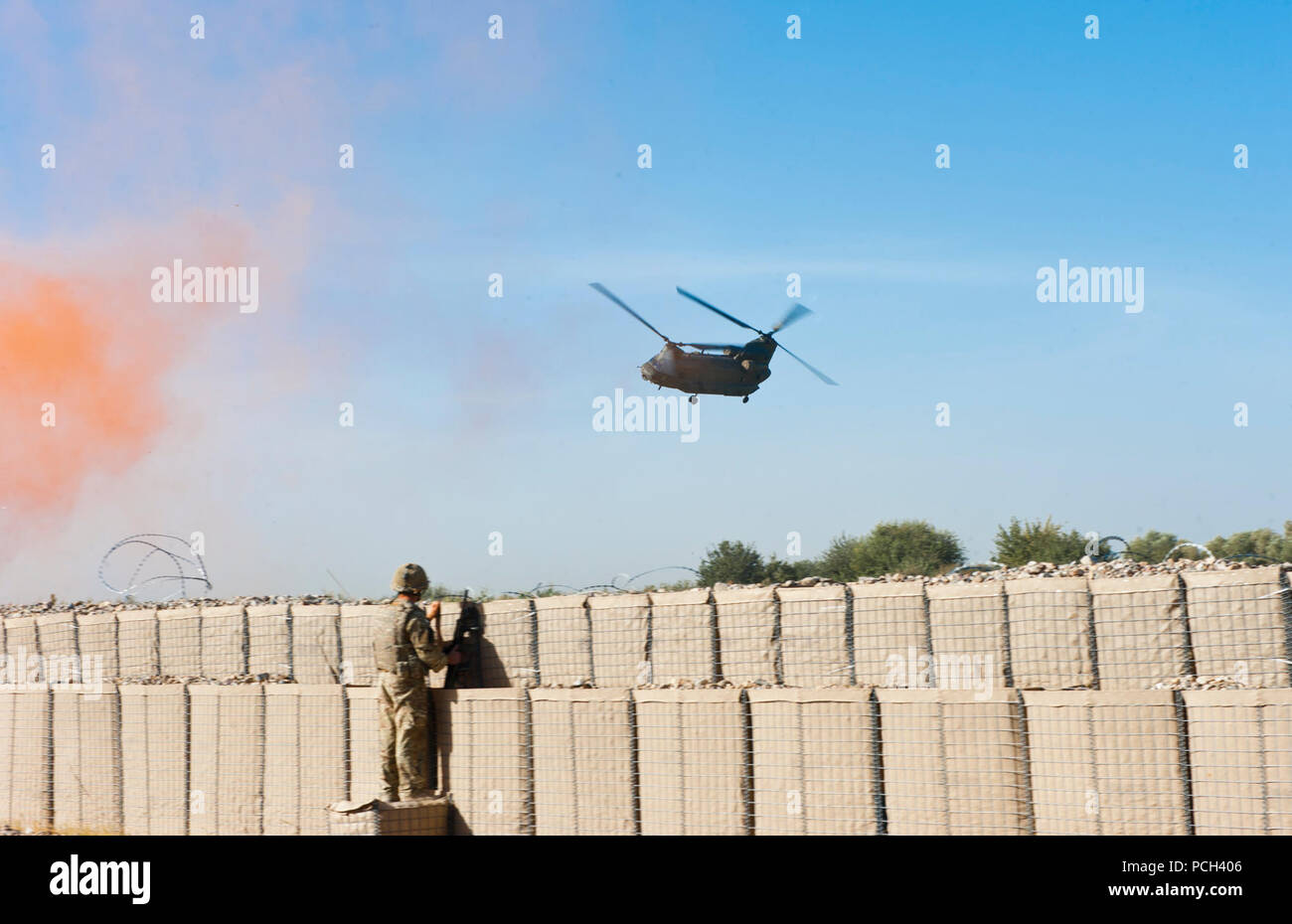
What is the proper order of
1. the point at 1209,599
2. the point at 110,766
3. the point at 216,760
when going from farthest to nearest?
the point at 110,766
the point at 216,760
the point at 1209,599

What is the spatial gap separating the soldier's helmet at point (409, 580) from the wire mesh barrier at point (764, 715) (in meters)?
0.39

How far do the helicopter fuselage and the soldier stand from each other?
22.8 meters

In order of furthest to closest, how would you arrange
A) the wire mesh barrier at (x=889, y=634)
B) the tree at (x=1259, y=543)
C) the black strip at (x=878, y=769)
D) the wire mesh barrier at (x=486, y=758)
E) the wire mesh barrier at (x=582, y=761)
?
the tree at (x=1259, y=543) < the wire mesh barrier at (x=486, y=758) < the wire mesh barrier at (x=582, y=761) < the wire mesh barrier at (x=889, y=634) < the black strip at (x=878, y=769)

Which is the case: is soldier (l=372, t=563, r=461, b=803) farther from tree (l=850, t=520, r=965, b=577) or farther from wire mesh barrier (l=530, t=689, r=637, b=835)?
tree (l=850, t=520, r=965, b=577)

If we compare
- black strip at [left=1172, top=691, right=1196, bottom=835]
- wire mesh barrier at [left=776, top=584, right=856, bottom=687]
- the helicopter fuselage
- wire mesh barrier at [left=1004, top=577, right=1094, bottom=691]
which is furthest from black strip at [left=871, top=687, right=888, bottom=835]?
the helicopter fuselage

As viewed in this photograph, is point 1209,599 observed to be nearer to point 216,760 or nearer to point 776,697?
point 776,697

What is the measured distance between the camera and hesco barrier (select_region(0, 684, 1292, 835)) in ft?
25.4

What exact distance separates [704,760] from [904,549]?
1827cm

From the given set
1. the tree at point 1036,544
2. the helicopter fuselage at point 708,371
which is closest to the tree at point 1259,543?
the tree at point 1036,544

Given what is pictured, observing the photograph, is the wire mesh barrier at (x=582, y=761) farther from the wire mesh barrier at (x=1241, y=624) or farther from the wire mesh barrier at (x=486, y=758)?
the wire mesh barrier at (x=1241, y=624)

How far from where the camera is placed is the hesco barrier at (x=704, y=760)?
25.4 ft

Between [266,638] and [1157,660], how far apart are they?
781cm
